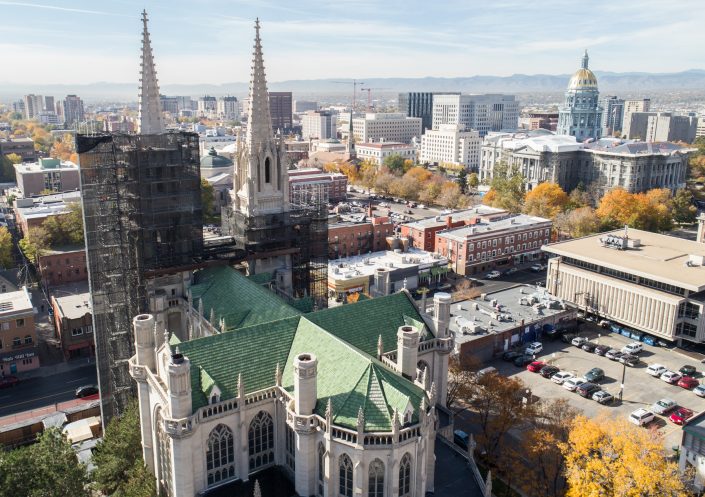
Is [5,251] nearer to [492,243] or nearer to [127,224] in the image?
[127,224]

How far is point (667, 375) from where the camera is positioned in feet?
262

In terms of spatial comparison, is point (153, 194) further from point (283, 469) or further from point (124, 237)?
point (283, 469)

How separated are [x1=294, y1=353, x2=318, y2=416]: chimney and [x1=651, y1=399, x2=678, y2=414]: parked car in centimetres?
4933

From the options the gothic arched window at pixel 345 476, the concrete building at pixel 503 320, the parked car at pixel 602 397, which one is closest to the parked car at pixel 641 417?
the parked car at pixel 602 397

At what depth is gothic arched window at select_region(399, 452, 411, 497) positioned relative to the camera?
42.5 meters

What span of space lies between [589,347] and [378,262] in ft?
142

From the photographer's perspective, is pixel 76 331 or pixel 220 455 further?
pixel 76 331

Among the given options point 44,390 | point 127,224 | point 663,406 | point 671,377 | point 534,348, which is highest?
point 127,224

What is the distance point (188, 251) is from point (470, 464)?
39759 millimetres

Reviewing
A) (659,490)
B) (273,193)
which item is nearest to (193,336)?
(273,193)

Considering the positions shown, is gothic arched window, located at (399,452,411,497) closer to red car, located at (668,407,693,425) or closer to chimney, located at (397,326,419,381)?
chimney, located at (397,326,419,381)

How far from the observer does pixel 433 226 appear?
13225 cm

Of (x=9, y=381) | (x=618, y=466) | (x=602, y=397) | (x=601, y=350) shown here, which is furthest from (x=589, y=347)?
(x=9, y=381)

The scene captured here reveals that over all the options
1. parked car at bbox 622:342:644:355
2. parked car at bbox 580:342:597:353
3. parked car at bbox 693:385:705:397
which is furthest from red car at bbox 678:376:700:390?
parked car at bbox 580:342:597:353
